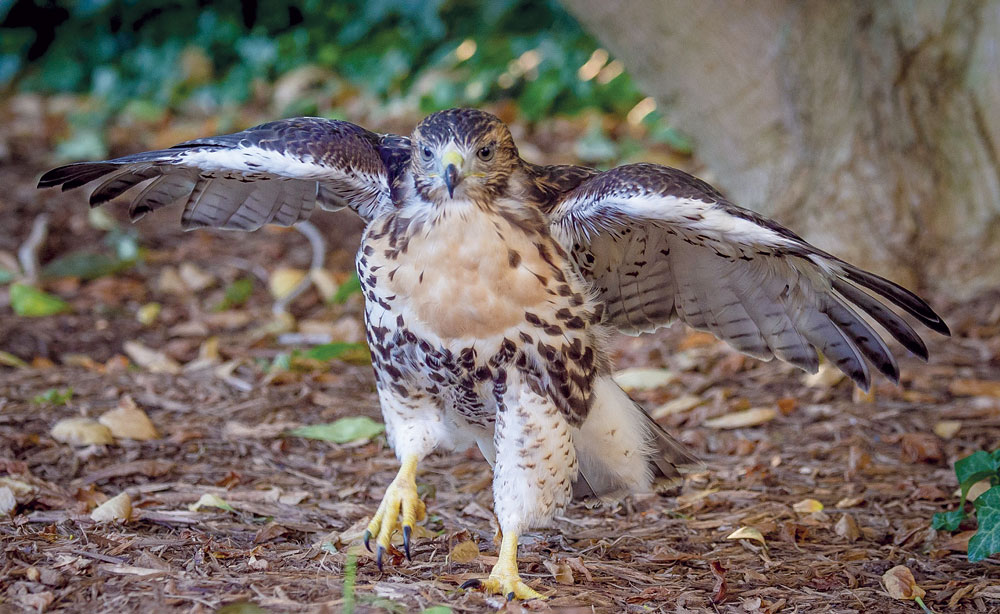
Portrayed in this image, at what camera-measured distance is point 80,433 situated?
427cm

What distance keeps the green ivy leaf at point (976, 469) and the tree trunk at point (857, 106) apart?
2.01 metres

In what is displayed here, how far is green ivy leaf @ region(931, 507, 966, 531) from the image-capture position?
11.9ft

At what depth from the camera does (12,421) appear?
4.37 meters

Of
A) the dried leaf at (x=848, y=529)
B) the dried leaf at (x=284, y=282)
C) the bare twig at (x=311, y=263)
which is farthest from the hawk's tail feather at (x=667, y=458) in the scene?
the dried leaf at (x=284, y=282)

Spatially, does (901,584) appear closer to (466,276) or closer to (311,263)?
(466,276)

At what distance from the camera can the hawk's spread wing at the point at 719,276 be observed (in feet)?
9.63

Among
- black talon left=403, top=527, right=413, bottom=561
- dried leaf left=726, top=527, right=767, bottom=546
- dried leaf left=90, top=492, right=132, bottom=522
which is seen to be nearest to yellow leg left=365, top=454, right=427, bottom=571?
black talon left=403, top=527, right=413, bottom=561

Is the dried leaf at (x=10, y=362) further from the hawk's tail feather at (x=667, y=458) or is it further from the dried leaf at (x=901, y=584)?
the dried leaf at (x=901, y=584)

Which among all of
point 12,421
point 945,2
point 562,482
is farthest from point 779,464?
point 12,421

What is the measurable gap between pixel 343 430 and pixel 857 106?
309 cm

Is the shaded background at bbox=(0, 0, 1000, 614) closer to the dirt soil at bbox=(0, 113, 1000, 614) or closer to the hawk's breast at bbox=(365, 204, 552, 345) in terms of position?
the dirt soil at bbox=(0, 113, 1000, 614)

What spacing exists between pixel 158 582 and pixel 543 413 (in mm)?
1243

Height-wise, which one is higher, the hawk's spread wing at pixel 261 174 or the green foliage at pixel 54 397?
the hawk's spread wing at pixel 261 174

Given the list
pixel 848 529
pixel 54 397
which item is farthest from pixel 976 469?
pixel 54 397
